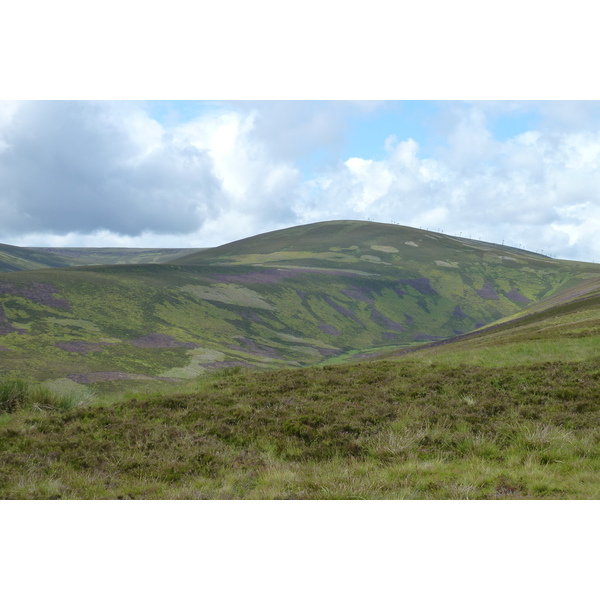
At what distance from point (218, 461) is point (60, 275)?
67.3m

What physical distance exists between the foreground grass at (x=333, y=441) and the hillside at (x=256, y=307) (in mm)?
23731

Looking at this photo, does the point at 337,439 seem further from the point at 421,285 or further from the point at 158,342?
the point at 421,285

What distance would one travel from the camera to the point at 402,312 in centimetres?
10462

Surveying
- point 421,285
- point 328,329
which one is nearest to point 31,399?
point 328,329

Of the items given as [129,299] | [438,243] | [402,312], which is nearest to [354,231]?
[438,243]

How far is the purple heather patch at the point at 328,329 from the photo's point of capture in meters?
85.1

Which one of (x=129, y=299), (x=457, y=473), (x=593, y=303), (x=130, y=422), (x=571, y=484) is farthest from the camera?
(x=129, y=299)

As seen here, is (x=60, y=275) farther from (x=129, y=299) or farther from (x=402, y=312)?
(x=402, y=312)

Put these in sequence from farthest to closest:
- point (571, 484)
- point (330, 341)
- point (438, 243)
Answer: point (438, 243)
point (330, 341)
point (571, 484)

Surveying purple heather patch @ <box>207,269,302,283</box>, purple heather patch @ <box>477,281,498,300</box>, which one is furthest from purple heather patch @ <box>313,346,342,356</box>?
purple heather patch @ <box>477,281,498,300</box>

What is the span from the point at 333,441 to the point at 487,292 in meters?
122

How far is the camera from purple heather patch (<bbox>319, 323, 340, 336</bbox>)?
85062 millimetres

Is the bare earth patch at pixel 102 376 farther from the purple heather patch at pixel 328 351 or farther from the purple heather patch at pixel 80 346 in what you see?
the purple heather patch at pixel 328 351

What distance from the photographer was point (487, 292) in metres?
125
